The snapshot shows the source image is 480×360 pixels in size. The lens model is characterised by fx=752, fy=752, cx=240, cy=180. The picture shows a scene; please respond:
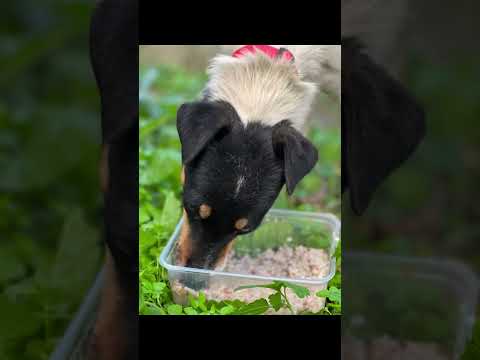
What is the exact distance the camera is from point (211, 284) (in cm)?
166

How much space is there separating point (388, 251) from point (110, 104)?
2.65 meters

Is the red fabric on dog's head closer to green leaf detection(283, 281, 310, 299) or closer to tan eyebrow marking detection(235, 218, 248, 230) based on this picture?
tan eyebrow marking detection(235, 218, 248, 230)

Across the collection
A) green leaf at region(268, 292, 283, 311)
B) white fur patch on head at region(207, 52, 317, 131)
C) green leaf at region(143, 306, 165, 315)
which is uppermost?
white fur patch on head at region(207, 52, 317, 131)

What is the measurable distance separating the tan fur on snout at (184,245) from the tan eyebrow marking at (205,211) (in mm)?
66

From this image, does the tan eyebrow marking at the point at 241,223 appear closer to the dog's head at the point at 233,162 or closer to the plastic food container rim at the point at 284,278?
the dog's head at the point at 233,162

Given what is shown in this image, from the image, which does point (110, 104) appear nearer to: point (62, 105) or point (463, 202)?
point (62, 105)

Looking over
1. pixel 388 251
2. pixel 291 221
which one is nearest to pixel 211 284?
pixel 291 221

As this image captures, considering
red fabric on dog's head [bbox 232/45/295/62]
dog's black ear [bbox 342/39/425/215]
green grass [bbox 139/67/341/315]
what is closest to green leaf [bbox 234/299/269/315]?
green grass [bbox 139/67/341/315]

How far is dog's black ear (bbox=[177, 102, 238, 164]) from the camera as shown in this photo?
5.21ft

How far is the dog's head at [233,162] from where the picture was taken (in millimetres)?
1612

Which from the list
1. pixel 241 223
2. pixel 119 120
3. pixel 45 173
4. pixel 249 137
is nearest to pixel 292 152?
pixel 249 137

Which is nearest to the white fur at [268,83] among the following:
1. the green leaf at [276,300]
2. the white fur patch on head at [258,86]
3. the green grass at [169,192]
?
the white fur patch on head at [258,86]

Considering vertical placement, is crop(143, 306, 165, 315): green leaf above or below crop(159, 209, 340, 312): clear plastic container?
below

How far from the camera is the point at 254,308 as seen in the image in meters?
1.63
